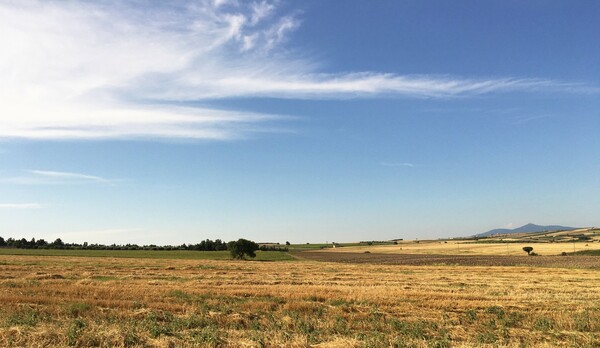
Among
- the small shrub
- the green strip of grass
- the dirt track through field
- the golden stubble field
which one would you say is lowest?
the dirt track through field

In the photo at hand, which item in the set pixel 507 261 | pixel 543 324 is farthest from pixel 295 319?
pixel 507 261

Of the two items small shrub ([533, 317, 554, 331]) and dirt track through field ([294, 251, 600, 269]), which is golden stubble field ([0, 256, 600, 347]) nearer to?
small shrub ([533, 317, 554, 331])

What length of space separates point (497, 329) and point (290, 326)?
6.43 m

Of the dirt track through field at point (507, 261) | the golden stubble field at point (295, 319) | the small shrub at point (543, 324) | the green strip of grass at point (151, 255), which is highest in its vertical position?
the golden stubble field at point (295, 319)

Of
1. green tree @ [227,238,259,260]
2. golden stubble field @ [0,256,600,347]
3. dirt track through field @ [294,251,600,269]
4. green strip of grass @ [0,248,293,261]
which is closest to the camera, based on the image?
golden stubble field @ [0,256,600,347]

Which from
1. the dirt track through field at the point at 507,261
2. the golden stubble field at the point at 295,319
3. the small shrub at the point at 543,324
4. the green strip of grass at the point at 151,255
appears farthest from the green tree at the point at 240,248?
the small shrub at the point at 543,324

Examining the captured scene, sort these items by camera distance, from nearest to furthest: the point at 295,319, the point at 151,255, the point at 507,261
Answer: the point at 295,319 → the point at 507,261 → the point at 151,255

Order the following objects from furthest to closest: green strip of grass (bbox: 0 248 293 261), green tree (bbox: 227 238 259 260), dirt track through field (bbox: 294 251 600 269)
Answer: green strip of grass (bbox: 0 248 293 261) < green tree (bbox: 227 238 259 260) < dirt track through field (bbox: 294 251 600 269)

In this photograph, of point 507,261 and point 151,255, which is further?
point 151,255

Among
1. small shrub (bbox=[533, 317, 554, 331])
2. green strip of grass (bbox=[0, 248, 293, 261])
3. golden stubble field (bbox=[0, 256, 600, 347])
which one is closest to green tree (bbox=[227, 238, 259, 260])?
green strip of grass (bbox=[0, 248, 293, 261])

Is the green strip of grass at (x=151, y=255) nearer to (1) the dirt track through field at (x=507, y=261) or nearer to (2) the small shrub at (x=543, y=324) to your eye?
(1) the dirt track through field at (x=507, y=261)

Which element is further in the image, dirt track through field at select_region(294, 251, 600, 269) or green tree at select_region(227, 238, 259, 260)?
green tree at select_region(227, 238, 259, 260)

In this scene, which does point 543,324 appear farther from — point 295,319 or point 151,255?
point 151,255

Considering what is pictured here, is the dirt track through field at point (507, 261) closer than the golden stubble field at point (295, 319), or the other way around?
the golden stubble field at point (295, 319)
